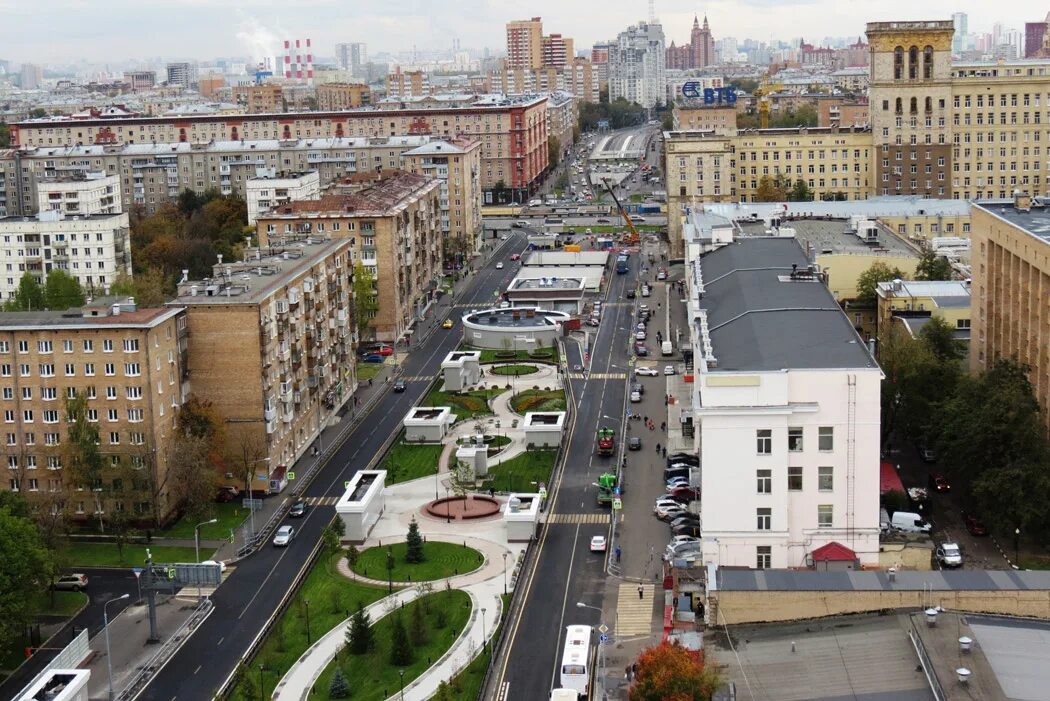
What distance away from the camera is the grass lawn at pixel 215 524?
60219 millimetres

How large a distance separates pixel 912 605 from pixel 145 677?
24.3 m

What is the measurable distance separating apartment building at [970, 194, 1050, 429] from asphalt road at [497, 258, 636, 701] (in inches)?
722

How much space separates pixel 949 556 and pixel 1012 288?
15.2 meters

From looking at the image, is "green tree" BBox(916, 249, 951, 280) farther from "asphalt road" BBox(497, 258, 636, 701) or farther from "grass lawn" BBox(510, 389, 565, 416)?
"grass lawn" BBox(510, 389, 565, 416)

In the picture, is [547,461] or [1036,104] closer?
[547,461]

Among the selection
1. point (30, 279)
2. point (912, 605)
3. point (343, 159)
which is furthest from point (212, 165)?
point (912, 605)

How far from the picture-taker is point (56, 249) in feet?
351

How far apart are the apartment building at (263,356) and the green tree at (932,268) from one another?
3583 cm

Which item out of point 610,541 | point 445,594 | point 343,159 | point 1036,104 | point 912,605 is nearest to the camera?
A: point 912,605

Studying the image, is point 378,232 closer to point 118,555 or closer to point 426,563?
point 118,555

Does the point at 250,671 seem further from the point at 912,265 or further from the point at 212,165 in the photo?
the point at 212,165

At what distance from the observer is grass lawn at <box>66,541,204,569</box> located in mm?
57188

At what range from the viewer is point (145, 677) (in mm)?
46750

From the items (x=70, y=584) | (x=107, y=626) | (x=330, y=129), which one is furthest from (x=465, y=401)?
(x=330, y=129)
